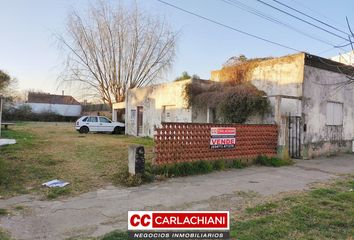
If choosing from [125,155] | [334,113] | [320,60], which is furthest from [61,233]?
[334,113]

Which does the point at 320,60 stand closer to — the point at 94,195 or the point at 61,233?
the point at 94,195

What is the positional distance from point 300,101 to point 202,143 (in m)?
5.74

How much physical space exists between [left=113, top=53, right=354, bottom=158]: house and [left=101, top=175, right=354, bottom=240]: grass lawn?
591 centimetres

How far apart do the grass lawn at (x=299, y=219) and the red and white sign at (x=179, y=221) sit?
268 mm

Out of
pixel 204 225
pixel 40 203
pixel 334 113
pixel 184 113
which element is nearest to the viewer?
pixel 204 225

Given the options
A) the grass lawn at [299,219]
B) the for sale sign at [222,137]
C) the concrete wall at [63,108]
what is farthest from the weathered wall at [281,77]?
the concrete wall at [63,108]

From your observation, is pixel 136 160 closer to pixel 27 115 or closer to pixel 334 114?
pixel 334 114

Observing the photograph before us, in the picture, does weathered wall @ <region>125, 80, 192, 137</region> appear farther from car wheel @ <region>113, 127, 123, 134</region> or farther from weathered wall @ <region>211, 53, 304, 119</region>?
weathered wall @ <region>211, 53, 304, 119</region>

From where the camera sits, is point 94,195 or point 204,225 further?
point 94,195

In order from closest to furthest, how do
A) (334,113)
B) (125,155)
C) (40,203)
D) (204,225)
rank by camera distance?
(204,225)
(40,203)
(125,155)
(334,113)

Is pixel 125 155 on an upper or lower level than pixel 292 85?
lower

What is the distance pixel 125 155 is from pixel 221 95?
5826 millimetres

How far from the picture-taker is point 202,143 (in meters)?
10.2

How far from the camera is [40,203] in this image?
6.39 m
